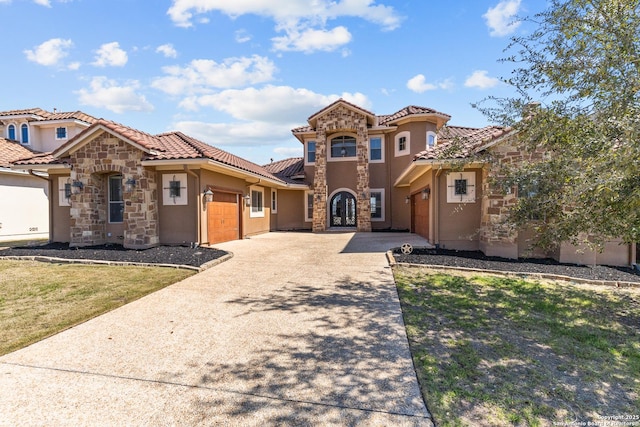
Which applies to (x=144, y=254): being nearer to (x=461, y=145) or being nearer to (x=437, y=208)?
(x=461, y=145)

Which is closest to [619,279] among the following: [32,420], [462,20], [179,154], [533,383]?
[533,383]

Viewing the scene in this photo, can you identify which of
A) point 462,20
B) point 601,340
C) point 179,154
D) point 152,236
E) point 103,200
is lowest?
point 601,340

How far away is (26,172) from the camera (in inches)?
648

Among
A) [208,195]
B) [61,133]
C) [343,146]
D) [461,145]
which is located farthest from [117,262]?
[61,133]

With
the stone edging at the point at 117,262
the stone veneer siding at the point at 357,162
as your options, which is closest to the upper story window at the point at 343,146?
the stone veneer siding at the point at 357,162

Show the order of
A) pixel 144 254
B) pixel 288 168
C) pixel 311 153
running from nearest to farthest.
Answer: pixel 144 254 < pixel 311 153 < pixel 288 168

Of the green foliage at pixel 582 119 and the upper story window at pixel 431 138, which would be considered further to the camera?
the upper story window at pixel 431 138

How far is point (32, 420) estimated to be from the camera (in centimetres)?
267

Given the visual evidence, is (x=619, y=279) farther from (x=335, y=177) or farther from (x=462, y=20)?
(x=335, y=177)

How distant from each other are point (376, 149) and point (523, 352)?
16.8 meters

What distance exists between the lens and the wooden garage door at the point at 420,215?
13766mm

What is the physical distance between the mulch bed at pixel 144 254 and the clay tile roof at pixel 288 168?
1064cm

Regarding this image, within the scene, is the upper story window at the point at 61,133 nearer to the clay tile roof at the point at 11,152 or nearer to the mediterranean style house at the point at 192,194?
the clay tile roof at the point at 11,152

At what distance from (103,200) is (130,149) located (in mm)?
2558
